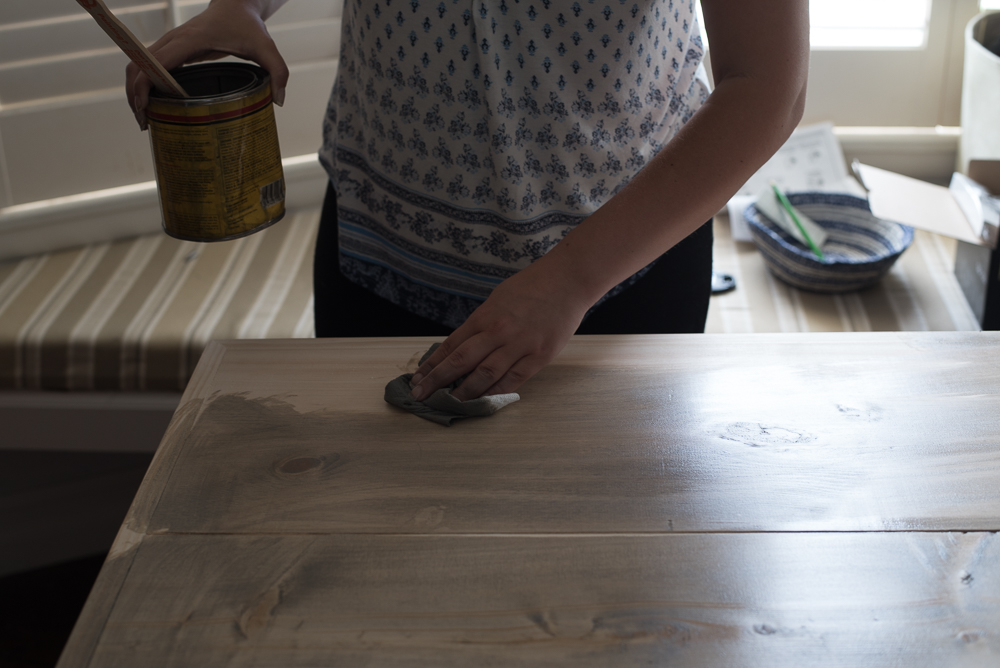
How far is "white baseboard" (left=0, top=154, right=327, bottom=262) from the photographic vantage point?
1.50m

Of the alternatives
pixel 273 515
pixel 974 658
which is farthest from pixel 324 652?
pixel 974 658

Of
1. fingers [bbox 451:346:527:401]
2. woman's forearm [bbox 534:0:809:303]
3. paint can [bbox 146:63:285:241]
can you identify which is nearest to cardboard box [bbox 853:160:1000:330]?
woman's forearm [bbox 534:0:809:303]

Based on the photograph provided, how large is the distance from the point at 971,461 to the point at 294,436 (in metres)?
0.46

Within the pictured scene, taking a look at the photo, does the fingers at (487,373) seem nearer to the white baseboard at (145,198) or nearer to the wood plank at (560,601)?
the wood plank at (560,601)

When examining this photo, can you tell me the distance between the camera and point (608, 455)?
583mm

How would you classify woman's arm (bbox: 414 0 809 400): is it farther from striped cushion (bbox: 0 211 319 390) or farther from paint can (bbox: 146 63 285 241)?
striped cushion (bbox: 0 211 319 390)

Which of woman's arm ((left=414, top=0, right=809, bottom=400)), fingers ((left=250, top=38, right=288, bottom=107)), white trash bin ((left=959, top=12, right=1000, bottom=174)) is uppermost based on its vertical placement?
fingers ((left=250, top=38, right=288, bottom=107))

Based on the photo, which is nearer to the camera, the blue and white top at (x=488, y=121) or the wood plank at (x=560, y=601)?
the wood plank at (x=560, y=601)

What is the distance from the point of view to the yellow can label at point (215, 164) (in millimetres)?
608

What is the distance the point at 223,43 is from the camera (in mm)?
731

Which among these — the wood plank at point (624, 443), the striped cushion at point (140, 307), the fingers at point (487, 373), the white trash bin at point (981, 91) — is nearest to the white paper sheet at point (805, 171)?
the white trash bin at point (981, 91)

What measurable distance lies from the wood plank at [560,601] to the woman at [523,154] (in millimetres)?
162

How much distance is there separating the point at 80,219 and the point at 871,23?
153 cm

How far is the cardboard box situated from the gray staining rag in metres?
0.96
